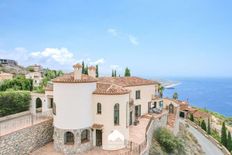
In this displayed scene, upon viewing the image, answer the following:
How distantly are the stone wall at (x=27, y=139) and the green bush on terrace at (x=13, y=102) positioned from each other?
30.3 feet

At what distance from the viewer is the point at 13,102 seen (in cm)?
2822

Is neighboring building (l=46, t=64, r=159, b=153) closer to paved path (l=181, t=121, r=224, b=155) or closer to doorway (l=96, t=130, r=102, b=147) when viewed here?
doorway (l=96, t=130, r=102, b=147)

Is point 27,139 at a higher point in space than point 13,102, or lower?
lower

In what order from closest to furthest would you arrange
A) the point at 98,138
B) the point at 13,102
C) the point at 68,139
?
the point at 98,138, the point at 68,139, the point at 13,102

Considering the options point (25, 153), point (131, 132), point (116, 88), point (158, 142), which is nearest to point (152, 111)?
point (158, 142)

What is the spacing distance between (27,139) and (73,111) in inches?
196

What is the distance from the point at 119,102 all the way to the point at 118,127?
244cm

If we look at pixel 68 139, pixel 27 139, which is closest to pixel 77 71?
pixel 68 139

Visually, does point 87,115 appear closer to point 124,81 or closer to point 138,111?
point 124,81

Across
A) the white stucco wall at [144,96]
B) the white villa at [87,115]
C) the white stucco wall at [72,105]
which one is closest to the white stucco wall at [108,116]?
the white villa at [87,115]

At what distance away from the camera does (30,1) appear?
27.6m

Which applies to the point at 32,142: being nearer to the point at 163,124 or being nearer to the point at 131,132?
the point at 131,132

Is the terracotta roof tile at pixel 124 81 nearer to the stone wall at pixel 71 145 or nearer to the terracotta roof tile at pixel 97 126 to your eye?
the terracotta roof tile at pixel 97 126

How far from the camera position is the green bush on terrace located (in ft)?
90.2
